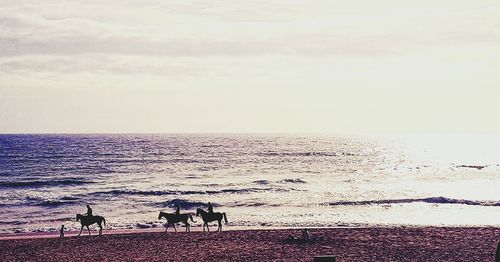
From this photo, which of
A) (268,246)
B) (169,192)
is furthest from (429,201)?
(268,246)

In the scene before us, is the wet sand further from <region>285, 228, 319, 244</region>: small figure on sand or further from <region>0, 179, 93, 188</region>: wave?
<region>0, 179, 93, 188</region>: wave

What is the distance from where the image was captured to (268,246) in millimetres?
21984

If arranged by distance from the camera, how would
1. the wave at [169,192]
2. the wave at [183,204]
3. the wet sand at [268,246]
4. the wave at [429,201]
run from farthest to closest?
the wave at [169,192] < the wave at [183,204] < the wave at [429,201] < the wet sand at [268,246]

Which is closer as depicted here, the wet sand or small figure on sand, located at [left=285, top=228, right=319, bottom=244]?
the wet sand

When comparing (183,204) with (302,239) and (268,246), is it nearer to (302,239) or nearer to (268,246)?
(302,239)

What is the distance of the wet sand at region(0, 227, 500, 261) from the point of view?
65.4 ft

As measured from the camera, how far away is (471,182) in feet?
208

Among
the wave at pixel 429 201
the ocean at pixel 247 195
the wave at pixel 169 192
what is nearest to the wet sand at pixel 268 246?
the ocean at pixel 247 195

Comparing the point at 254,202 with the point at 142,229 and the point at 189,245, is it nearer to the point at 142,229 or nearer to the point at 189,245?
the point at 142,229

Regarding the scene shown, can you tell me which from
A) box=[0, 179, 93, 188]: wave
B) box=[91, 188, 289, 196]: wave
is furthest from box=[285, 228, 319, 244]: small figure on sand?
box=[0, 179, 93, 188]: wave

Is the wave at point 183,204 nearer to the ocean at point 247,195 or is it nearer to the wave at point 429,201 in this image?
the ocean at point 247,195

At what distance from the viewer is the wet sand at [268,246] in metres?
19.9

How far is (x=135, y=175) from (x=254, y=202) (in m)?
29.7

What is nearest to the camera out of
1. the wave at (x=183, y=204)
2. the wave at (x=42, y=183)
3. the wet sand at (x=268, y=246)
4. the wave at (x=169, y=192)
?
the wet sand at (x=268, y=246)
